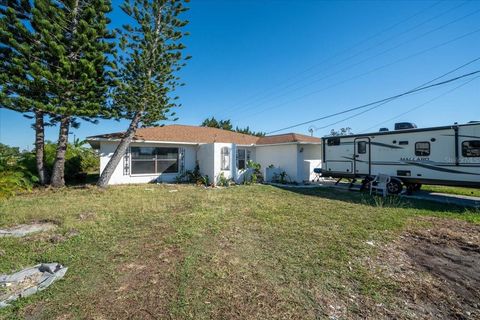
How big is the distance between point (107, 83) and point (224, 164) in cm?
761

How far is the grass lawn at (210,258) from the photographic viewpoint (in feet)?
9.50

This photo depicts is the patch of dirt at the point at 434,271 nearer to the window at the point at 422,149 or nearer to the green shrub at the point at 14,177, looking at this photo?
the window at the point at 422,149

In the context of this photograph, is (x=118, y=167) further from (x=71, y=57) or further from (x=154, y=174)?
(x=71, y=57)

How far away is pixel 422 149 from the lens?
33.7ft

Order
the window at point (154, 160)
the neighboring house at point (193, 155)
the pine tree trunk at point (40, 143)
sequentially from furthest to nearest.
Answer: the window at point (154, 160) < the neighboring house at point (193, 155) < the pine tree trunk at point (40, 143)

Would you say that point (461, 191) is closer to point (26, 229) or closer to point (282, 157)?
point (282, 157)

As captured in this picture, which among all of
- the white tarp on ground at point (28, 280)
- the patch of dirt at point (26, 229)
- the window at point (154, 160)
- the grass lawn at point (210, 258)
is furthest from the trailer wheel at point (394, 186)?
the patch of dirt at point (26, 229)

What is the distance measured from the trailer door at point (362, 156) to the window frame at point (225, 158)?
283 inches

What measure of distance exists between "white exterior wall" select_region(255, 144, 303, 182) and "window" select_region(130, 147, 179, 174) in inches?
244

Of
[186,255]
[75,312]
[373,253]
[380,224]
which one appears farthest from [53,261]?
[380,224]

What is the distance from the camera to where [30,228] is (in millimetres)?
5656

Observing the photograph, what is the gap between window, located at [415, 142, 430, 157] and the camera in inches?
398

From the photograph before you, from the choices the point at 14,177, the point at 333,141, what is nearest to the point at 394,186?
the point at 333,141

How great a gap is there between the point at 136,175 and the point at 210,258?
11411 mm
